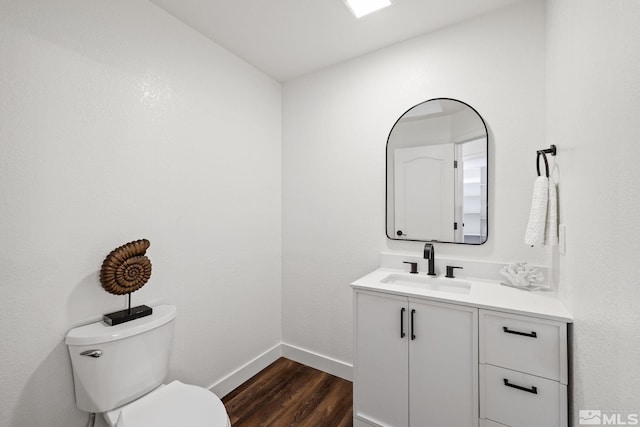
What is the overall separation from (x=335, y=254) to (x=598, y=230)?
5.40ft

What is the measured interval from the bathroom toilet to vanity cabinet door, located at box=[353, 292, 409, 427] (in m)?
0.84

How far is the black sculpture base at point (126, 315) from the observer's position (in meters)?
1.37

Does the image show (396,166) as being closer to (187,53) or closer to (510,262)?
(510,262)

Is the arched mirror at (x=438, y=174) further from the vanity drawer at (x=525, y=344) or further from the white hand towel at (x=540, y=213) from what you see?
the vanity drawer at (x=525, y=344)

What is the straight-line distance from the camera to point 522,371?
1271mm

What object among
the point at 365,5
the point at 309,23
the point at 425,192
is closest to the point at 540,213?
the point at 425,192

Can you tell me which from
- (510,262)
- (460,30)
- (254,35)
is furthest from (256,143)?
(510,262)

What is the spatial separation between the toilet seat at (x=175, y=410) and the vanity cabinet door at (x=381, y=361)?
0.83 metres

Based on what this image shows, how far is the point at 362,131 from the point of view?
2221mm

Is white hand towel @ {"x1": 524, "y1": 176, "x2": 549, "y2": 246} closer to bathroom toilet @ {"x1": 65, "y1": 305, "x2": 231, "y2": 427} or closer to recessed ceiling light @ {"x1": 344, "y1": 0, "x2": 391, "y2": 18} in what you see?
recessed ceiling light @ {"x1": 344, "y1": 0, "x2": 391, "y2": 18}

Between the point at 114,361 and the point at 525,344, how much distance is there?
1836mm

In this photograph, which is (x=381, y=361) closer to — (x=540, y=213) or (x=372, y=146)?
(x=540, y=213)

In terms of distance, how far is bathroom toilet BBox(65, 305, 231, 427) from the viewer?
1205 mm

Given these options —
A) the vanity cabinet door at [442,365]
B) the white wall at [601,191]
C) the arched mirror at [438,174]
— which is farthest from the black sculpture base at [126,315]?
the white wall at [601,191]
